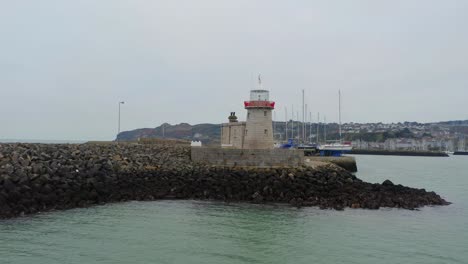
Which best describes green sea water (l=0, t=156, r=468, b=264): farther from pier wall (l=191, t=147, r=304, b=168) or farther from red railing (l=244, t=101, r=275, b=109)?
red railing (l=244, t=101, r=275, b=109)

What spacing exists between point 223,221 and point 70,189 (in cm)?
626

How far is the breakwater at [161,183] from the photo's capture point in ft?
55.1

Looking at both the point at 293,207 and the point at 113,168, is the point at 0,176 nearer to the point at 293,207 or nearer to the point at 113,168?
the point at 113,168

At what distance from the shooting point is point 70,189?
17391 millimetres

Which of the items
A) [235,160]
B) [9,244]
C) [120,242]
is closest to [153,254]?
[120,242]

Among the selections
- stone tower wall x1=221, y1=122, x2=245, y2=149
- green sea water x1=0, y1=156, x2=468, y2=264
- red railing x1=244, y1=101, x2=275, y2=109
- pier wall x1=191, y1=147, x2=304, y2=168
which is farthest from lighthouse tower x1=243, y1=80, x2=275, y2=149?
green sea water x1=0, y1=156, x2=468, y2=264

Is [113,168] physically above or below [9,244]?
above

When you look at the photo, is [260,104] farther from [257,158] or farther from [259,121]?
[257,158]

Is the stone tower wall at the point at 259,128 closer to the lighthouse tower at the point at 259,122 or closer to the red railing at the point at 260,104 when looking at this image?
the lighthouse tower at the point at 259,122

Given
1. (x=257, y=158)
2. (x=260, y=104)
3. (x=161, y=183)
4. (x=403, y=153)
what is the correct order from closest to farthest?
(x=161, y=183) → (x=257, y=158) → (x=260, y=104) → (x=403, y=153)

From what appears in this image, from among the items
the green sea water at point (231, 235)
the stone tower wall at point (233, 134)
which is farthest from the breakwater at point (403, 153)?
the green sea water at point (231, 235)

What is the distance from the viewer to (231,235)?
522 inches

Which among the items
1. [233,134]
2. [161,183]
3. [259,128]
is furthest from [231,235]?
[233,134]

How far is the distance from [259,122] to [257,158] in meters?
2.87
